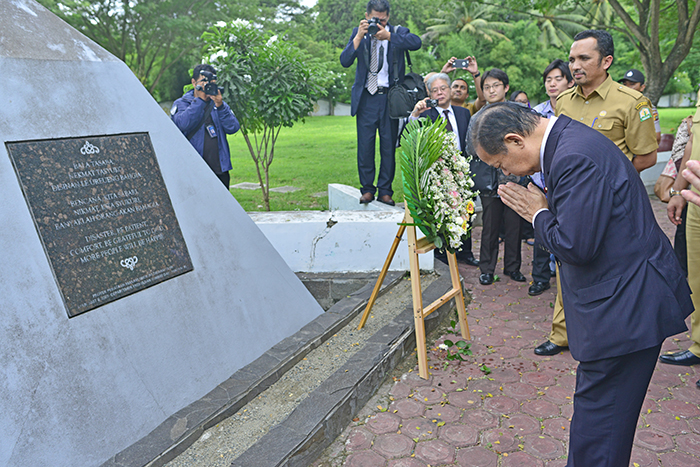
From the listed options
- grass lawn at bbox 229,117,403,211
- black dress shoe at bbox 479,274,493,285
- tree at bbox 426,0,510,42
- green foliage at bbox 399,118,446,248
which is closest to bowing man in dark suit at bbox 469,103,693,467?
green foliage at bbox 399,118,446,248

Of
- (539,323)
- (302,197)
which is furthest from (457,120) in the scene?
(302,197)

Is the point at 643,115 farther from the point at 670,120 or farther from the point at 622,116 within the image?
the point at 670,120

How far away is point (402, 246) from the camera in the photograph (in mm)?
5059

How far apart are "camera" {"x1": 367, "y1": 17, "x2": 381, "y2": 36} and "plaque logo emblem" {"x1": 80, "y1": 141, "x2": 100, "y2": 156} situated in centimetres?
332

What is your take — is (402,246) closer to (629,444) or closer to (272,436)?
(272,436)

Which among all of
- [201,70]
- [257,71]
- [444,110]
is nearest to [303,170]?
[257,71]

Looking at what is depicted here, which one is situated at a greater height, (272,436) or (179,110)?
(179,110)

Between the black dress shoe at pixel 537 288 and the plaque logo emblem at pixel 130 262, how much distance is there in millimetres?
3646

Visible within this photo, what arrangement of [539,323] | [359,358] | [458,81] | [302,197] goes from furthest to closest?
[302,197] < [458,81] < [539,323] < [359,358]

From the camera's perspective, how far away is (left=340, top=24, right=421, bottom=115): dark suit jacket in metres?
5.39

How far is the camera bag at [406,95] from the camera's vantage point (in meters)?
5.26

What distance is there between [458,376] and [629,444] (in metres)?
1.54

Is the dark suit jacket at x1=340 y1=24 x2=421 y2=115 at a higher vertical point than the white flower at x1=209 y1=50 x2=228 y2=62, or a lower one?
lower

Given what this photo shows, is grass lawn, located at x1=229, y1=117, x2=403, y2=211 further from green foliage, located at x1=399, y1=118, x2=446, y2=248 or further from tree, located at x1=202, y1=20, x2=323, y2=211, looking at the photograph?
green foliage, located at x1=399, y1=118, x2=446, y2=248
